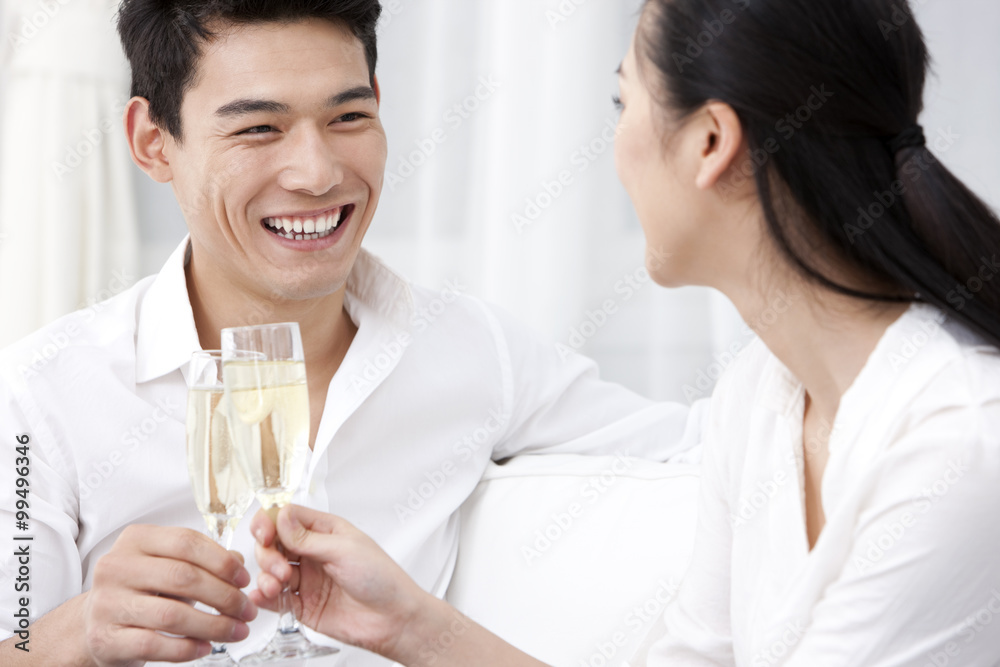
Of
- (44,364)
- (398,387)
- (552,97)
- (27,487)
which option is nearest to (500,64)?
(552,97)

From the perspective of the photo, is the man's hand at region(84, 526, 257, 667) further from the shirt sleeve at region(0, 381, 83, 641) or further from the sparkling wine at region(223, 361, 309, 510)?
the shirt sleeve at region(0, 381, 83, 641)

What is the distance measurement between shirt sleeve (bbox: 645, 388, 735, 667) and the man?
0.54m

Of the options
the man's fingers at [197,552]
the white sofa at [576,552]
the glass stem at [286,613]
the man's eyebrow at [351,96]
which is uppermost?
the man's eyebrow at [351,96]

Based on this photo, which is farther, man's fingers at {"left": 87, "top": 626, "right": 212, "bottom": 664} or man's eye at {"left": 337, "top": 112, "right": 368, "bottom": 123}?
man's eye at {"left": 337, "top": 112, "right": 368, "bottom": 123}

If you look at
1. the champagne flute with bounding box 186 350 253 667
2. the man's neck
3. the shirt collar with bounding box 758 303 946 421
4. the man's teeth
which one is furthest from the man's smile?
the shirt collar with bounding box 758 303 946 421

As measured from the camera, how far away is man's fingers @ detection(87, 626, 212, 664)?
3.67ft

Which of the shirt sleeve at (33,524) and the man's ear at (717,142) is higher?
the man's ear at (717,142)

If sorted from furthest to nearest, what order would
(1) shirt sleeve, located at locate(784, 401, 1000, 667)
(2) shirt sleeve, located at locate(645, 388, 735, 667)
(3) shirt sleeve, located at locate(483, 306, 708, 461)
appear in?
(3) shirt sleeve, located at locate(483, 306, 708, 461)
(2) shirt sleeve, located at locate(645, 388, 735, 667)
(1) shirt sleeve, located at locate(784, 401, 1000, 667)

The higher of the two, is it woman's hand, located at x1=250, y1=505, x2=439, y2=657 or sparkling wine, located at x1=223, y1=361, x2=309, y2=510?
sparkling wine, located at x1=223, y1=361, x2=309, y2=510

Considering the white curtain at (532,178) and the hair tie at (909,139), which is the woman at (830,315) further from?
the white curtain at (532,178)

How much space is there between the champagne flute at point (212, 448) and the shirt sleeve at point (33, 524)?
1.42ft

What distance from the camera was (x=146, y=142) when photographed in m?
1.73

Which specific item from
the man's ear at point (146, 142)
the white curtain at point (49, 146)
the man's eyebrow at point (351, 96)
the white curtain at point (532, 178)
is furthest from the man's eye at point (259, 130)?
the white curtain at point (49, 146)

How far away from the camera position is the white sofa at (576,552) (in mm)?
1505
